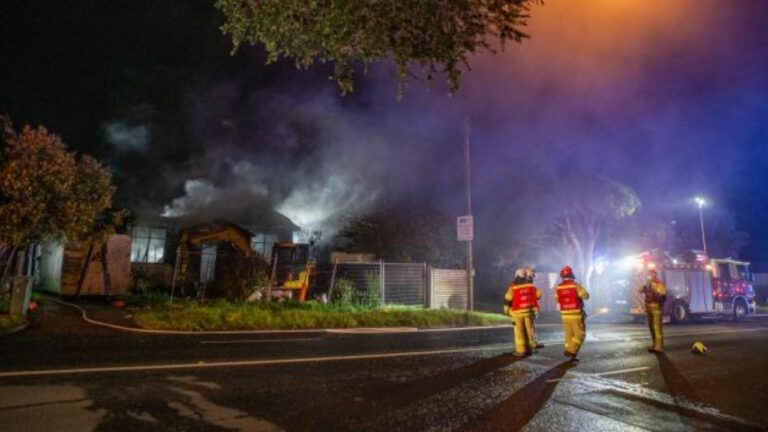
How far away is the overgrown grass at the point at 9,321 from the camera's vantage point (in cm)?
1137

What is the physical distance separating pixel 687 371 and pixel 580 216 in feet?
80.2

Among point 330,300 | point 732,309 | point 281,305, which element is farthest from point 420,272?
point 732,309

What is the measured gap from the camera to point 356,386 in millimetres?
6484

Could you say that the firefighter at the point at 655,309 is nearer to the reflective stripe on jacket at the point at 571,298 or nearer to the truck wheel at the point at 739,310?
the reflective stripe on jacket at the point at 571,298

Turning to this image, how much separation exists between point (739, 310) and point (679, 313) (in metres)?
3.91

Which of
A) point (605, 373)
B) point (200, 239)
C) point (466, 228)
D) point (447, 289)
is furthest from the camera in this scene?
point (200, 239)

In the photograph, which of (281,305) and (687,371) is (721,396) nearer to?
(687,371)

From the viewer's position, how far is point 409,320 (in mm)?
15875

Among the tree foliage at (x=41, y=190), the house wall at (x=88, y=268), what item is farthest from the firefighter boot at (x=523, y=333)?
the house wall at (x=88, y=268)

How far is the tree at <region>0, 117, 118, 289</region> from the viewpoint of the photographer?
13601 mm

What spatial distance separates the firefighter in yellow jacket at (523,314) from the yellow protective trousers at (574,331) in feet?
2.13

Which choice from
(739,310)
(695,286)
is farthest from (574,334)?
(739,310)

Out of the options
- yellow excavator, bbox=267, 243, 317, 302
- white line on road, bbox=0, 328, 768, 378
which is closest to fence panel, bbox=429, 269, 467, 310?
yellow excavator, bbox=267, 243, 317, 302

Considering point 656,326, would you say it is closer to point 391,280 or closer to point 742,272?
point 391,280
